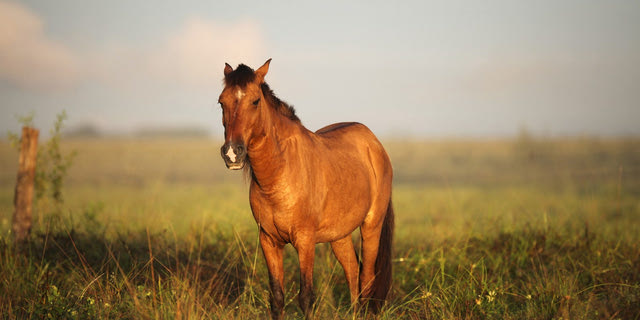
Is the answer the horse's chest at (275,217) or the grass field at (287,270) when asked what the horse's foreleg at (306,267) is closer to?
the horse's chest at (275,217)

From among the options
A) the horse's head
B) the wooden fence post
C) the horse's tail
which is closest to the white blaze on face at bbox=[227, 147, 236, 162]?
the horse's head

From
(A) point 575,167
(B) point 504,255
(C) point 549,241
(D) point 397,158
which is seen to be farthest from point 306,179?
(D) point 397,158

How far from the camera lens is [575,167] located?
34.5m

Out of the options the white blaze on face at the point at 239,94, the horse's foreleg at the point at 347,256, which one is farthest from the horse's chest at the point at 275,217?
the horse's foreleg at the point at 347,256

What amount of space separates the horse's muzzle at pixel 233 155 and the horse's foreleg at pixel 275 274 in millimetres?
1140

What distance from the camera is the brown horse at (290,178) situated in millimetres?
3677

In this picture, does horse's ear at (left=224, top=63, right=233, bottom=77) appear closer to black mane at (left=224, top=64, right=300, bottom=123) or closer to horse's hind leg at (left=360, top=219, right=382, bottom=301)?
black mane at (left=224, top=64, right=300, bottom=123)

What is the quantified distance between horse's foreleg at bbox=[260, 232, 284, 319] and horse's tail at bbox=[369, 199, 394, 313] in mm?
1439

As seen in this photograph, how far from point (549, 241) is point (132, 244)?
6.30 metres

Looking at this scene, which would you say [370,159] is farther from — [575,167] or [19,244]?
[575,167]

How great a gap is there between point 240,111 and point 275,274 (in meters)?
1.63

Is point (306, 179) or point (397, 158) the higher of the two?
point (306, 179)

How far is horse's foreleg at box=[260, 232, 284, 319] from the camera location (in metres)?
4.21

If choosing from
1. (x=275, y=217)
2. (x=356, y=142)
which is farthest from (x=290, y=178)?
(x=356, y=142)
